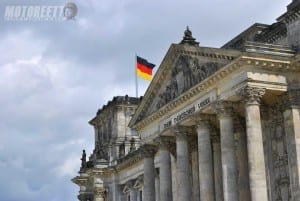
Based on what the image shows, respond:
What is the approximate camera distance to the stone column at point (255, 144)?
1537 inches

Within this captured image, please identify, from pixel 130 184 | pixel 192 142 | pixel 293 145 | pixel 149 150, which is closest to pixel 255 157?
pixel 293 145

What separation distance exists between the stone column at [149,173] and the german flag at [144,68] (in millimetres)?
13170

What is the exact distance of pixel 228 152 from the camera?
42.2 metres

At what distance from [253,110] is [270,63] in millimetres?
3125

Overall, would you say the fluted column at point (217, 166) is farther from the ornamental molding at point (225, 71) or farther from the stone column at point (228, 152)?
the stone column at point (228, 152)

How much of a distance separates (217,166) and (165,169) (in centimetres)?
474

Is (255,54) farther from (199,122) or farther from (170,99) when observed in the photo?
(170,99)

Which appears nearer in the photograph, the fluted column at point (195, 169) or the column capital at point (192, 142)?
the column capital at point (192, 142)

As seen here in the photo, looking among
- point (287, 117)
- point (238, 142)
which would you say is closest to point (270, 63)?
point (287, 117)

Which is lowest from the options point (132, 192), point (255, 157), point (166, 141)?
point (255, 157)

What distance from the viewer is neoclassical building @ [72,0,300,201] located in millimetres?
40844

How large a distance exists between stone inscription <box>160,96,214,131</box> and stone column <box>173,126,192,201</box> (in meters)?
0.82

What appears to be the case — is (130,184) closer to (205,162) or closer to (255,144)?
(205,162)

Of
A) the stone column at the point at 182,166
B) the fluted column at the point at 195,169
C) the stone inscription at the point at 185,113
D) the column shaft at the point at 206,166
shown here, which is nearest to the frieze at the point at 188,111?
the stone inscription at the point at 185,113
